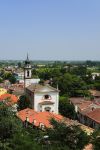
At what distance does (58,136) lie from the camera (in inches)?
1035

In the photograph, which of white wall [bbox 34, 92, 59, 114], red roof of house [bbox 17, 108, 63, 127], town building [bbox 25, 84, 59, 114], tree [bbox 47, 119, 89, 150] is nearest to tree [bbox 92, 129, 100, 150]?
tree [bbox 47, 119, 89, 150]

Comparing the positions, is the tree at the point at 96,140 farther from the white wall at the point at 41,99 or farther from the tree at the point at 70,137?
the white wall at the point at 41,99

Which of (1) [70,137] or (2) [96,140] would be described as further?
(1) [70,137]

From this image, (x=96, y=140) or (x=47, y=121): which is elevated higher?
(x=96, y=140)

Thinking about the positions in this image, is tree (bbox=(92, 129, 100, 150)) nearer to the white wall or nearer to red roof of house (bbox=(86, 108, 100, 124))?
red roof of house (bbox=(86, 108, 100, 124))

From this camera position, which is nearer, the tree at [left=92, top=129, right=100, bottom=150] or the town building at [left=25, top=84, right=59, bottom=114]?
the tree at [left=92, top=129, right=100, bottom=150]

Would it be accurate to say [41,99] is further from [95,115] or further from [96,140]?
[96,140]

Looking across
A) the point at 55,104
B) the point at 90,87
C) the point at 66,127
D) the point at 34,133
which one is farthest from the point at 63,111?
the point at 90,87

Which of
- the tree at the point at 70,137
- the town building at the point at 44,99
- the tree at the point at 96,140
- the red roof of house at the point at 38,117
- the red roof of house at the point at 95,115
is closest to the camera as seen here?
the tree at the point at 96,140

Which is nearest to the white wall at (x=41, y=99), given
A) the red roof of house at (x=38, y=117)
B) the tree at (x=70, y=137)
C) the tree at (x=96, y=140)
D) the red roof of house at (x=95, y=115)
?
the red roof of house at (x=95, y=115)

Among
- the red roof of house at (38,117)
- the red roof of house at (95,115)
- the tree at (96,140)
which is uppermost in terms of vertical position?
the tree at (96,140)

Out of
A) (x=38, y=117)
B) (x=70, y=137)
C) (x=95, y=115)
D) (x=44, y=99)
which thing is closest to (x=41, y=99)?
(x=44, y=99)

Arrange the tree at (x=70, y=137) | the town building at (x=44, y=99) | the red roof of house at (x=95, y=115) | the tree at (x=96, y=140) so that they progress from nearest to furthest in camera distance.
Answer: the tree at (x=96, y=140), the tree at (x=70, y=137), the red roof of house at (x=95, y=115), the town building at (x=44, y=99)

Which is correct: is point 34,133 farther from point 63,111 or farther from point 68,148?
point 63,111
